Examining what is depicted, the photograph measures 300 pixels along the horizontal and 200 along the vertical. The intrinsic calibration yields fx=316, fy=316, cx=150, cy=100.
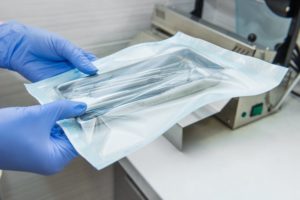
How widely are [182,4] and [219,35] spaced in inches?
14.2

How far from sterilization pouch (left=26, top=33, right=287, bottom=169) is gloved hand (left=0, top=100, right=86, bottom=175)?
0.03 metres

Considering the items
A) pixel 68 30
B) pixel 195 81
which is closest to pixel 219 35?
pixel 195 81

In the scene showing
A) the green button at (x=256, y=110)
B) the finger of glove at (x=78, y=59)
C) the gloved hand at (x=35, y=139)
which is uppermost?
the finger of glove at (x=78, y=59)

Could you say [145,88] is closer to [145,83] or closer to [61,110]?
[145,83]

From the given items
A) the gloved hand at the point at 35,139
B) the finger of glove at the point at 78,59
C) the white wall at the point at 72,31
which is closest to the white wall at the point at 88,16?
the white wall at the point at 72,31

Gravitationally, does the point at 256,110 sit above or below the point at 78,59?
below

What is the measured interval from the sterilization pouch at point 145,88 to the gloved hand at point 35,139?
1.3 inches

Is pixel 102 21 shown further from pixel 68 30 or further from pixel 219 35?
pixel 219 35

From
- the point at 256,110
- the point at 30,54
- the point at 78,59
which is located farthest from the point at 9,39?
the point at 256,110

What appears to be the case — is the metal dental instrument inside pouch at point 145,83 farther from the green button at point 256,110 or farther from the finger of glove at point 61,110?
the green button at point 256,110

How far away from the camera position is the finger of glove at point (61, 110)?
0.57 meters

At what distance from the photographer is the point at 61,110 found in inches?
22.5

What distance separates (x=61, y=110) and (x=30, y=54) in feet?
0.99

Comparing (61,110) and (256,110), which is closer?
(61,110)
